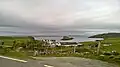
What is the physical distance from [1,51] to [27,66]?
11.7 meters

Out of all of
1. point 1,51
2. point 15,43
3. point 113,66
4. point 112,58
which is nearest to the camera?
point 113,66

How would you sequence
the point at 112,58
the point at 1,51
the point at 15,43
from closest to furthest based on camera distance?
the point at 112,58 → the point at 1,51 → the point at 15,43

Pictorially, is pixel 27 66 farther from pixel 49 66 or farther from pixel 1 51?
pixel 1 51

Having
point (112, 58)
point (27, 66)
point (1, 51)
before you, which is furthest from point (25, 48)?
point (27, 66)

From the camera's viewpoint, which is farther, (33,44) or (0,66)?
(33,44)

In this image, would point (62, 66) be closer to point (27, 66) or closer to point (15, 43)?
point (27, 66)

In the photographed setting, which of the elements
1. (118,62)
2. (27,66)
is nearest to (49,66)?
(27,66)

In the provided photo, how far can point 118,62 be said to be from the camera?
14852 mm

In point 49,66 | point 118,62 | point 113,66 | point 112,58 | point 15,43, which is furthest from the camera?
point 15,43

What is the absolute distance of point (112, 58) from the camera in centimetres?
1627

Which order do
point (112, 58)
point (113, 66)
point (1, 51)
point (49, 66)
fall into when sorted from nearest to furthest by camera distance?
point (49, 66), point (113, 66), point (112, 58), point (1, 51)

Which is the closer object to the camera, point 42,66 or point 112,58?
point 42,66

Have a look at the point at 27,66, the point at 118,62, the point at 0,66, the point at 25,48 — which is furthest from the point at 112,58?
the point at 25,48

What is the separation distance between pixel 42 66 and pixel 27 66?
0.83m
